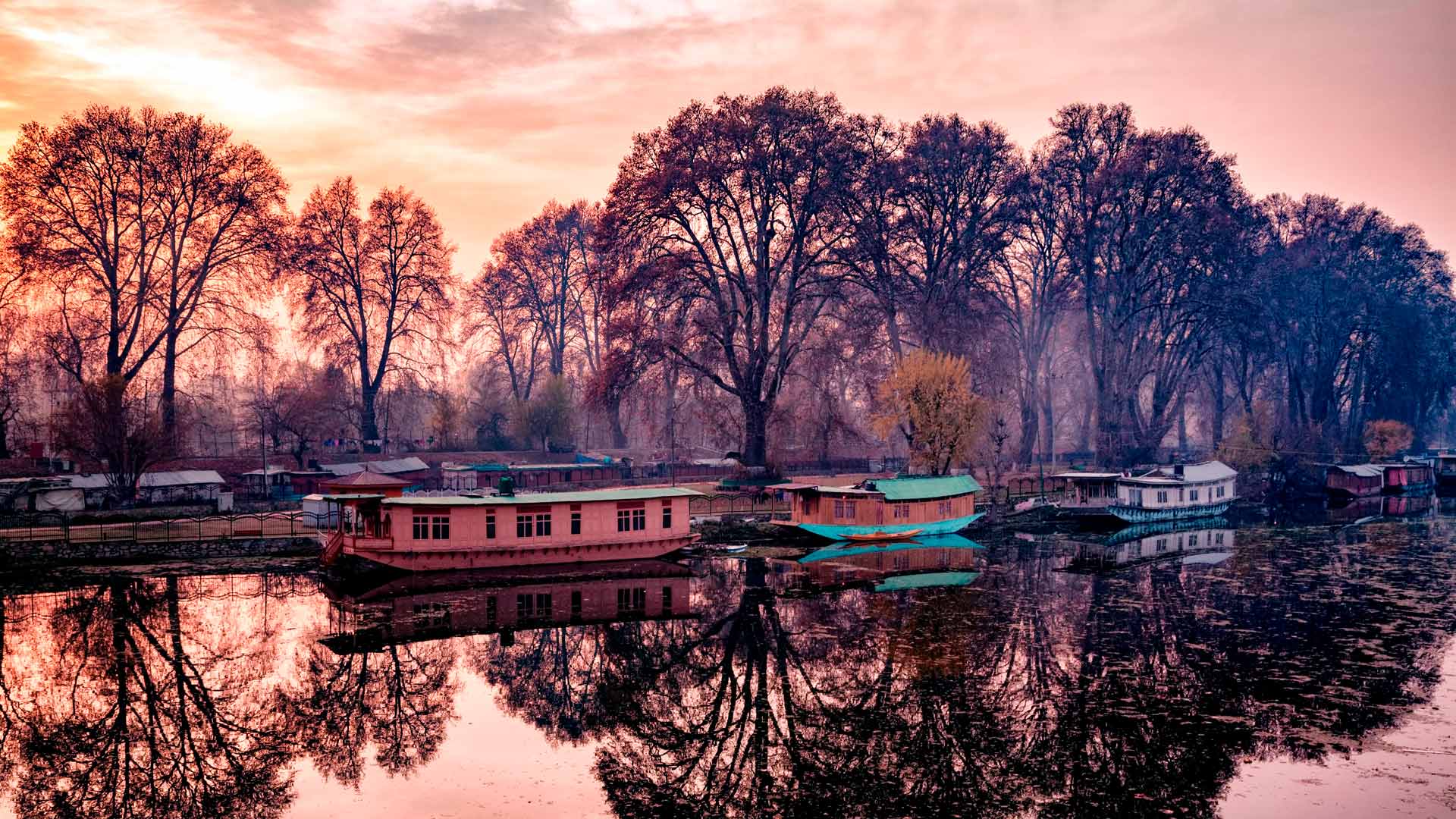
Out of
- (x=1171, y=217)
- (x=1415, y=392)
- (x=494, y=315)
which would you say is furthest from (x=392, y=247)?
(x=1415, y=392)

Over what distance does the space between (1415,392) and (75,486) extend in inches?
4176

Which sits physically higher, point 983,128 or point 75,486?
point 983,128

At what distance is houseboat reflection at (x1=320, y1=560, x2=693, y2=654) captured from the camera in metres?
29.3

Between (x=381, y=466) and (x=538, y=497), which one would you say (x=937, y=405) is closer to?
(x=538, y=497)

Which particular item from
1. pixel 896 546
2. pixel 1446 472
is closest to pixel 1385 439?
pixel 1446 472

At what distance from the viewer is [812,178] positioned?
199 feet

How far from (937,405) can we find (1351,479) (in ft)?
136

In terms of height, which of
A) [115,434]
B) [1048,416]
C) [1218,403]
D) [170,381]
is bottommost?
[115,434]

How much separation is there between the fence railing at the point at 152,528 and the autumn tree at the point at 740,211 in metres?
23.2

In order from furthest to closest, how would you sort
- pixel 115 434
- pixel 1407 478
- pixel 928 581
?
pixel 1407 478 < pixel 115 434 < pixel 928 581

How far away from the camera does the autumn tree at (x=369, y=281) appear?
6944 centimetres

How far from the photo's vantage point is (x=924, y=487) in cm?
5159

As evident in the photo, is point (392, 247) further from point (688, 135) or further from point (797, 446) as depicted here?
point (797, 446)

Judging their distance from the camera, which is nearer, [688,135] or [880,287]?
[688,135]
